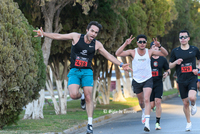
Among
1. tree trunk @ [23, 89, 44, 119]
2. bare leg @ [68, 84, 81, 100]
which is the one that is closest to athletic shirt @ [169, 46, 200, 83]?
bare leg @ [68, 84, 81, 100]

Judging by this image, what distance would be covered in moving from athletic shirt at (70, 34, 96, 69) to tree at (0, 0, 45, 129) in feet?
5.46

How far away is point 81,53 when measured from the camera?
7.32 metres

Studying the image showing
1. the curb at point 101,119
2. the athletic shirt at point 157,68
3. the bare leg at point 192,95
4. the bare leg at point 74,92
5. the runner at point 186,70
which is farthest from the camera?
the curb at point 101,119

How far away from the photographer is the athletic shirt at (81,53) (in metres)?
7.31

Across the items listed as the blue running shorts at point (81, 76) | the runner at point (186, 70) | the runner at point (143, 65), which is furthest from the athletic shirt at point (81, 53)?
the runner at point (186, 70)

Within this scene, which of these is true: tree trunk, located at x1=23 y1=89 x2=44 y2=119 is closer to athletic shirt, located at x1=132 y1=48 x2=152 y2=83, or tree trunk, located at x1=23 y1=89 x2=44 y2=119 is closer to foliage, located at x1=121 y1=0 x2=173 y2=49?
athletic shirt, located at x1=132 y1=48 x2=152 y2=83

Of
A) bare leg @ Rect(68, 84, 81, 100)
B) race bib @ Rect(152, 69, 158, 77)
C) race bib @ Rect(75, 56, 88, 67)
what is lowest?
bare leg @ Rect(68, 84, 81, 100)

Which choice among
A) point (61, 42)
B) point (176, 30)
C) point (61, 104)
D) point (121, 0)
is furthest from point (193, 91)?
point (176, 30)

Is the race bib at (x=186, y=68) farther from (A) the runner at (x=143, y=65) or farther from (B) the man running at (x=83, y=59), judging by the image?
(B) the man running at (x=83, y=59)

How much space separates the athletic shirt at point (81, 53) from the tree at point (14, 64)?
1665mm

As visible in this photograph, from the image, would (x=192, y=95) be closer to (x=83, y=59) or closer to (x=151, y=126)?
(x=151, y=126)

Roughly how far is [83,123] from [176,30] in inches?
1047

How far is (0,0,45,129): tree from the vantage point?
Answer: 8227 mm

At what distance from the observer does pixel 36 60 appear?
916cm
